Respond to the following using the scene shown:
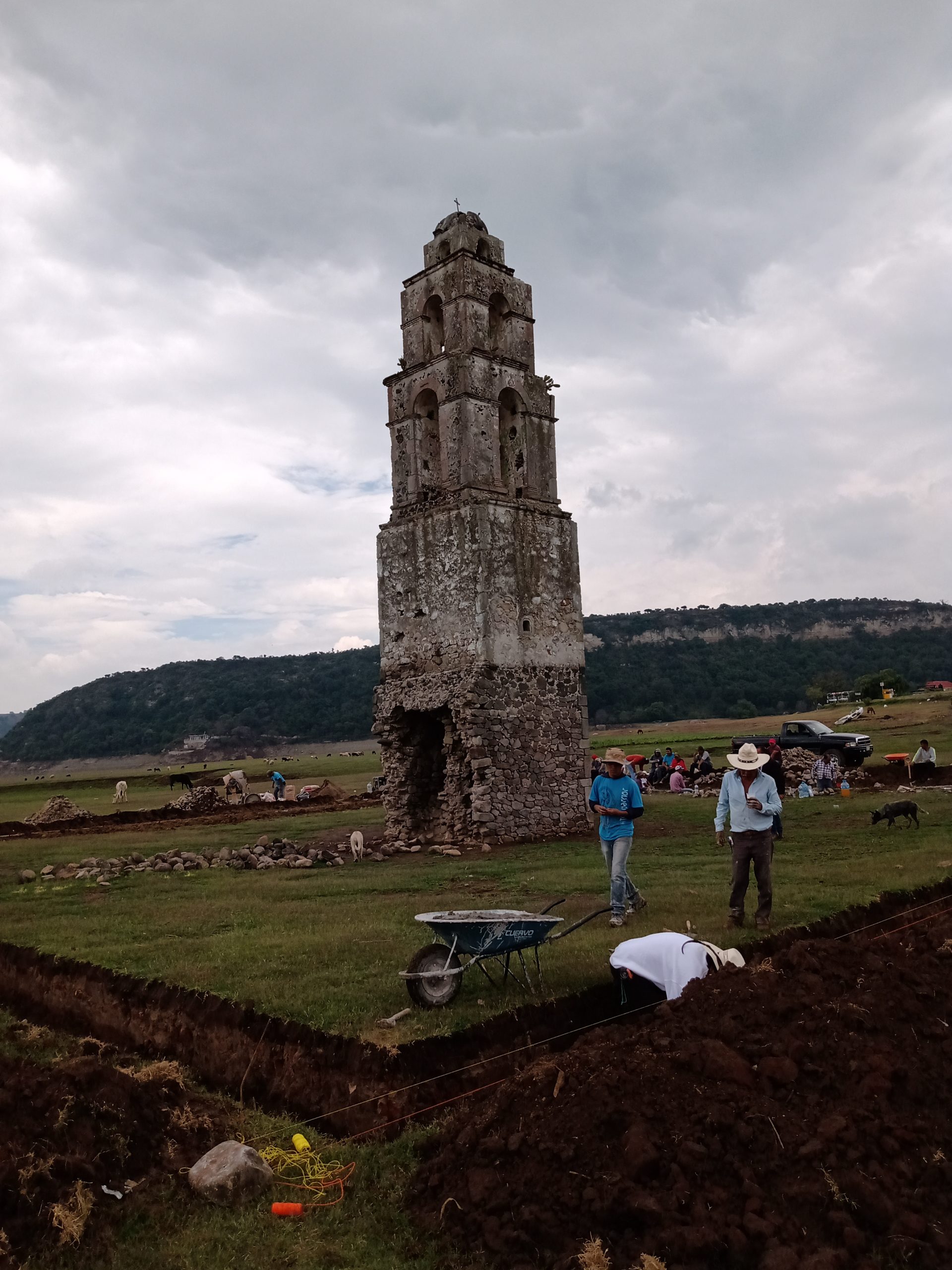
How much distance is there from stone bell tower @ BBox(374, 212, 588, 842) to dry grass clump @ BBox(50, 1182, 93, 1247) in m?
14.2

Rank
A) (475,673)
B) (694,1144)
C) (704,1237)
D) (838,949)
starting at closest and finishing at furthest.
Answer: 1. (704,1237)
2. (694,1144)
3. (838,949)
4. (475,673)

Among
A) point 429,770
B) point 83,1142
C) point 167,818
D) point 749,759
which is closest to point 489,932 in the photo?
point 83,1142

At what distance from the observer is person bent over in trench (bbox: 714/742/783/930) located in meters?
9.40

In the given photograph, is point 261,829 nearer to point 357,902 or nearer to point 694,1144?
point 357,902

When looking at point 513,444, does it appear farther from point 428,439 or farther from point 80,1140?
point 80,1140

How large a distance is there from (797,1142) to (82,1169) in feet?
12.6

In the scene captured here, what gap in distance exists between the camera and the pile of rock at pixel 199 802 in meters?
31.3

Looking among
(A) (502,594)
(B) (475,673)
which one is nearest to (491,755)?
(B) (475,673)

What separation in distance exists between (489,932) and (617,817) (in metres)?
2.77

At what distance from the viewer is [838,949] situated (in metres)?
7.62

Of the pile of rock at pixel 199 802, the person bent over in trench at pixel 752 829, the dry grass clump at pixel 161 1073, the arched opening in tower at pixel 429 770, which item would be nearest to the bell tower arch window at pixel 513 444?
the arched opening in tower at pixel 429 770

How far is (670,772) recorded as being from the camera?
99.3 ft

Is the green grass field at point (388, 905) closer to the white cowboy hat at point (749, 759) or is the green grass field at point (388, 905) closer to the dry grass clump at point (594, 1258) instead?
the white cowboy hat at point (749, 759)

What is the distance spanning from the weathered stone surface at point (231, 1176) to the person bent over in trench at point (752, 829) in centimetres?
578
